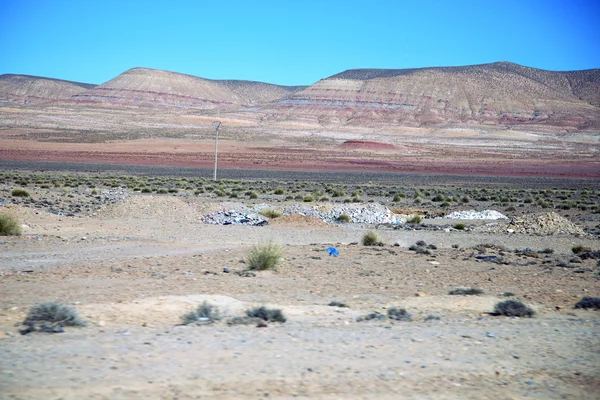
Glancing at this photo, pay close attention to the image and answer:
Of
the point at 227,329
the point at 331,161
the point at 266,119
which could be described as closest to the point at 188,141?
the point at 331,161

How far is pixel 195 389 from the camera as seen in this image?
5941mm

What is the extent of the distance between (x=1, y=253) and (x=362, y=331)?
35.8 ft

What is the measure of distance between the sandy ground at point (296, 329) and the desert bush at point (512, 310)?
222 mm

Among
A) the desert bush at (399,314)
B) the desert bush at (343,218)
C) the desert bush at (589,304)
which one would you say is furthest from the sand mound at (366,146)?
the desert bush at (399,314)

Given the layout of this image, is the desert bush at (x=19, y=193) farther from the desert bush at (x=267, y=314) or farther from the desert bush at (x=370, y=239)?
the desert bush at (x=267, y=314)

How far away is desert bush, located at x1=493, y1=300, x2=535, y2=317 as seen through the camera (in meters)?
9.95

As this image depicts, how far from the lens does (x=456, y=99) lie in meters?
177

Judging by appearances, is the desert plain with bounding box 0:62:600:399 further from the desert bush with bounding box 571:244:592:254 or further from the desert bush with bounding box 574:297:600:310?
the desert bush with bounding box 574:297:600:310

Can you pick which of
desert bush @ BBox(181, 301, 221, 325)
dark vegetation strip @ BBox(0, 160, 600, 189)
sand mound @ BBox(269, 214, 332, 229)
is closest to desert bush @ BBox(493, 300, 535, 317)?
desert bush @ BBox(181, 301, 221, 325)

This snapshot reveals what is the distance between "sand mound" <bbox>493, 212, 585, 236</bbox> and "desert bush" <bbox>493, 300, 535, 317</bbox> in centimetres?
1544

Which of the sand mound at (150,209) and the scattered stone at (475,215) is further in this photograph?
the scattered stone at (475,215)

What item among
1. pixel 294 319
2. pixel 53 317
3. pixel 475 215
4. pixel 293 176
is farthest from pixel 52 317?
pixel 293 176

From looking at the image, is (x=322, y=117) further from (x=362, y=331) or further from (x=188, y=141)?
(x=362, y=331)

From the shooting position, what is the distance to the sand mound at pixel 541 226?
24891 mm
